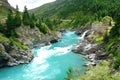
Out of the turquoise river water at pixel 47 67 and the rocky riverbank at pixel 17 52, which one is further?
the rocky riverbank at pixel 17 52

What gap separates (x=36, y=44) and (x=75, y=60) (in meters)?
46.1

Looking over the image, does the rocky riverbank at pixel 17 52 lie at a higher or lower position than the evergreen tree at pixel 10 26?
lower

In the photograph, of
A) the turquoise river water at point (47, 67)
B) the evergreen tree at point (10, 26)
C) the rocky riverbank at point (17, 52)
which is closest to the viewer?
the turquoise river water at point (47, 67)

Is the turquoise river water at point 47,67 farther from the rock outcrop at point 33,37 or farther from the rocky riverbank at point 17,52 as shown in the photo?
the rock outcrop at point 33,37

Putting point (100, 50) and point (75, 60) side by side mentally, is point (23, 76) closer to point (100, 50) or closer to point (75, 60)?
point (75, 60)

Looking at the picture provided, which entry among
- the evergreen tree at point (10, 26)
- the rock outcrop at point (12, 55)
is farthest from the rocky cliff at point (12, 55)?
the evergreen tree at point (10, 26)

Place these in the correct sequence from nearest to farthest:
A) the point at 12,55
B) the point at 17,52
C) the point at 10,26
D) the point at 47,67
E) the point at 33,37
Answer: the point at 47,67, the point at 12,55, the point at 17,52, the point at 10,26, the point at 33,37

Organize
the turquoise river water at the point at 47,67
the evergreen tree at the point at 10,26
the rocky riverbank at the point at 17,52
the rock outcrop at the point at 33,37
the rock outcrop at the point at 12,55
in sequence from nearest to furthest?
the turquoise river water at the point at 47,67, the rock outcrop at the point at 12,55, the rocky riverbank at the point at 17,52, the evergreen tree at the point at 10,26, the rock outcrop at the point at 33,37

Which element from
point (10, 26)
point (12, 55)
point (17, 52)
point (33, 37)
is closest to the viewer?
point (12, 55)

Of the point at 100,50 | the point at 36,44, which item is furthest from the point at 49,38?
the point at 100,50

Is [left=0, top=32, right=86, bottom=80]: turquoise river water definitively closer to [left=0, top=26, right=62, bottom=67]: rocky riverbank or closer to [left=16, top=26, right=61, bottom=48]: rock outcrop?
[left=0, top=26, right=62, bottom=67]: rocky riverbank

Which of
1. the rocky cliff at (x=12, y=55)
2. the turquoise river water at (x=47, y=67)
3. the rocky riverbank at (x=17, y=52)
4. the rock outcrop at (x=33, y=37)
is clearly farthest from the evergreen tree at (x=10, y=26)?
the rocky cliff at (x=12, y=55)

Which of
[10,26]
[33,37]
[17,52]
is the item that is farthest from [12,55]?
[33,37]

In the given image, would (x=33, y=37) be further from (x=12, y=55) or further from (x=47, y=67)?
(x=47, y=67)
